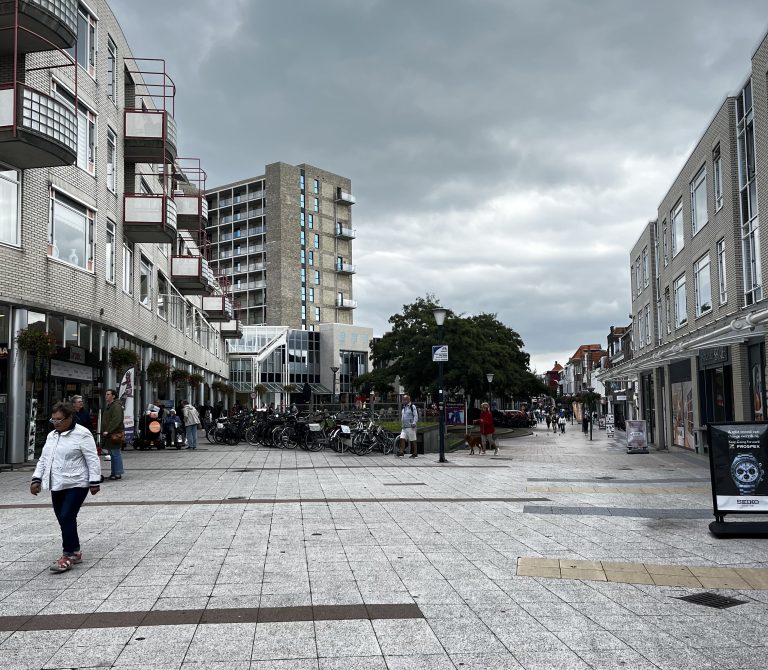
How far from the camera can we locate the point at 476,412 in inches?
1927

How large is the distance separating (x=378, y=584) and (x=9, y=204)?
589 inches

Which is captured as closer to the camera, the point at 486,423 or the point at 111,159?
the point at 111,159

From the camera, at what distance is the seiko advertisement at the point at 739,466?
9539 millimetres

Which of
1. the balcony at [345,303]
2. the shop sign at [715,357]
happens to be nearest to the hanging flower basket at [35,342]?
the shop sign at [715,357]

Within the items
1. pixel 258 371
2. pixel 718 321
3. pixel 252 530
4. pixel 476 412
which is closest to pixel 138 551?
pixel 252 530

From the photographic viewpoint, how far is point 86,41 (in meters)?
22.6

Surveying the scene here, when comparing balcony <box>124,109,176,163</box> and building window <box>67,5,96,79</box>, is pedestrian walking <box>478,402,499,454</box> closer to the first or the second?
balcony <box>124,109,176,163</box>

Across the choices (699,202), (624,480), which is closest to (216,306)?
(699,202)

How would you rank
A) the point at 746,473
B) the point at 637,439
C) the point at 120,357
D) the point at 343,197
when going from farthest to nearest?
the point at 343,197 → the point at 637,439 → the point at 120,357 → the point at 746,473

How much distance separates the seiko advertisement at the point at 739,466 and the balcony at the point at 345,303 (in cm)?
10222

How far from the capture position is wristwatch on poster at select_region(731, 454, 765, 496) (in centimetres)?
958

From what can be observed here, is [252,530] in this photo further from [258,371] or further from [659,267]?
[258,371]

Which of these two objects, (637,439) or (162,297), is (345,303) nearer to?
(162,297)

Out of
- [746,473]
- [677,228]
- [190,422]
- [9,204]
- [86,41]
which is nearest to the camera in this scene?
[746,473]
